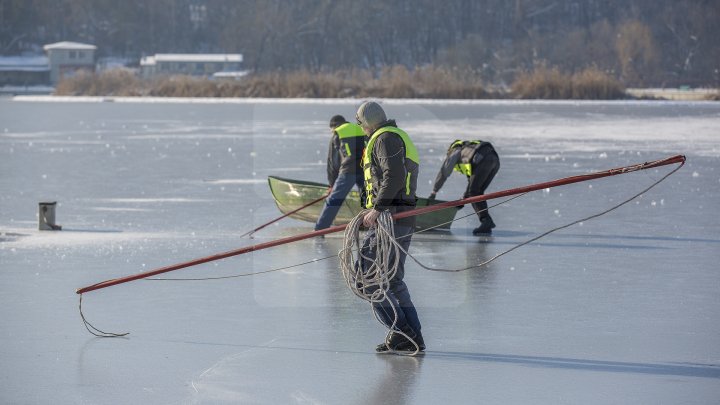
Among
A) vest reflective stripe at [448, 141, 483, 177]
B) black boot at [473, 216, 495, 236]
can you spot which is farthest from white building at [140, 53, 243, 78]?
black boot at [473, 216, 495, 236]

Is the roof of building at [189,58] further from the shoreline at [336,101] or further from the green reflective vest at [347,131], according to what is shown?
the green reflective vest at [347,131]

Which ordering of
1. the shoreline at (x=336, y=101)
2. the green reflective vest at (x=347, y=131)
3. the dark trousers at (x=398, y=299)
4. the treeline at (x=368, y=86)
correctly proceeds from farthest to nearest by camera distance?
the treeline at (x=368, y=86)
the shoreline at (x=336, y=101)
the green reflective vest at (x=347, y=131)
the dark trousers at (x=398, y=299)

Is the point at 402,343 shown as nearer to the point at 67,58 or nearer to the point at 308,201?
the point at 308,201

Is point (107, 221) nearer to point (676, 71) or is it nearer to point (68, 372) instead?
point (68, 372)

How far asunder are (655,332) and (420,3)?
4371 inches

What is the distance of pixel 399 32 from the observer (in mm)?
114000

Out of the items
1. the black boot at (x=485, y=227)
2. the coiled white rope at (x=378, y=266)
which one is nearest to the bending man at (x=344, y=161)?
the black boot at (x=485, y=227)

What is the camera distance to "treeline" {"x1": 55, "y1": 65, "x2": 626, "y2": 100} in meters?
59.0

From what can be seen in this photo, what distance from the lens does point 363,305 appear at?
8.95m

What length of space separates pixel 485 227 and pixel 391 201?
19.9ft

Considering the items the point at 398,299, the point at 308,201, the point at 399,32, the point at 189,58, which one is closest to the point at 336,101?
the point at 308,201

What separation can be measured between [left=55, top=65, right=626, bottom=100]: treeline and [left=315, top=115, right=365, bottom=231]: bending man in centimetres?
4678

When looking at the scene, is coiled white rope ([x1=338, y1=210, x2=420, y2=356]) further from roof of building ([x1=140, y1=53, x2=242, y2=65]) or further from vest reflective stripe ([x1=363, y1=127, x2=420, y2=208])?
roof of building ([x1=140, y1=53, x2=242, y2=65])

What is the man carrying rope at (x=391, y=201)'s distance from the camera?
278 inches
